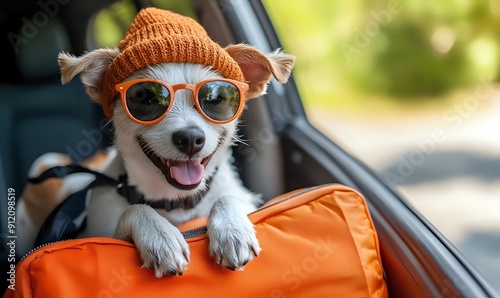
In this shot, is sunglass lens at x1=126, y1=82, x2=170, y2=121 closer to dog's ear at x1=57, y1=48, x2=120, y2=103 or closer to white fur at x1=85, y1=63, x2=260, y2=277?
white fur at x1=85, y1=63, x2=260, y2=277

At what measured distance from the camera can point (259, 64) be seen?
1678 millimetres

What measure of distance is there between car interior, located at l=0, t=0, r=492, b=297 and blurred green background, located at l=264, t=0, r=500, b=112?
1.59 meters

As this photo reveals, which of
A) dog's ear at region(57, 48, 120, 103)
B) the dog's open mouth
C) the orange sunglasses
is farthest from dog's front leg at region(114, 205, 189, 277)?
dog's ear at region(57, 48, 120, 103)

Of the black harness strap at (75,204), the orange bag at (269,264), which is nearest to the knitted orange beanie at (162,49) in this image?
the black harness strap at (75,204)

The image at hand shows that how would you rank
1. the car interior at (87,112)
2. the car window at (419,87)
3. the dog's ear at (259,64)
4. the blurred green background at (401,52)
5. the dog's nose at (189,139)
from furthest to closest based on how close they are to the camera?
the blurred green background at (401,52)
the car window at (419,87)
the car interior at (87,112)
the dog's ear at (259,64)
the dog's nose at (189,139)

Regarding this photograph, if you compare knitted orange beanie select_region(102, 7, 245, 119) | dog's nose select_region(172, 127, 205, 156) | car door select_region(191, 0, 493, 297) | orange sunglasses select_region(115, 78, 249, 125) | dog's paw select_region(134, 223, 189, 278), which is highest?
knitted orange beanie select_region(102, 7, 245, 119)

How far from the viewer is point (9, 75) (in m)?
2.22

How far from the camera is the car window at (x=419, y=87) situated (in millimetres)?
3959

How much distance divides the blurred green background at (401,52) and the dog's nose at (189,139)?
2423 millimetres

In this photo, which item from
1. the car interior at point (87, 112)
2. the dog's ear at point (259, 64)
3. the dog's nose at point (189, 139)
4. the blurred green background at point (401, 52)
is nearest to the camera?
the dog's nose at point (189, 139)

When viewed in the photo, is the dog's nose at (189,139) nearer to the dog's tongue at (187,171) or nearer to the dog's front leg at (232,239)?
the dog's tongue at (187,171)

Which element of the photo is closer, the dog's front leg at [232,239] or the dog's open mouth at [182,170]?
the dog's front leg at [232,239]

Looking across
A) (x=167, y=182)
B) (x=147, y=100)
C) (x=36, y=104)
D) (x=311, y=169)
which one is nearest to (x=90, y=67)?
(x=147, y=100)

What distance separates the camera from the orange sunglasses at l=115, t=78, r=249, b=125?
57.7 inches
